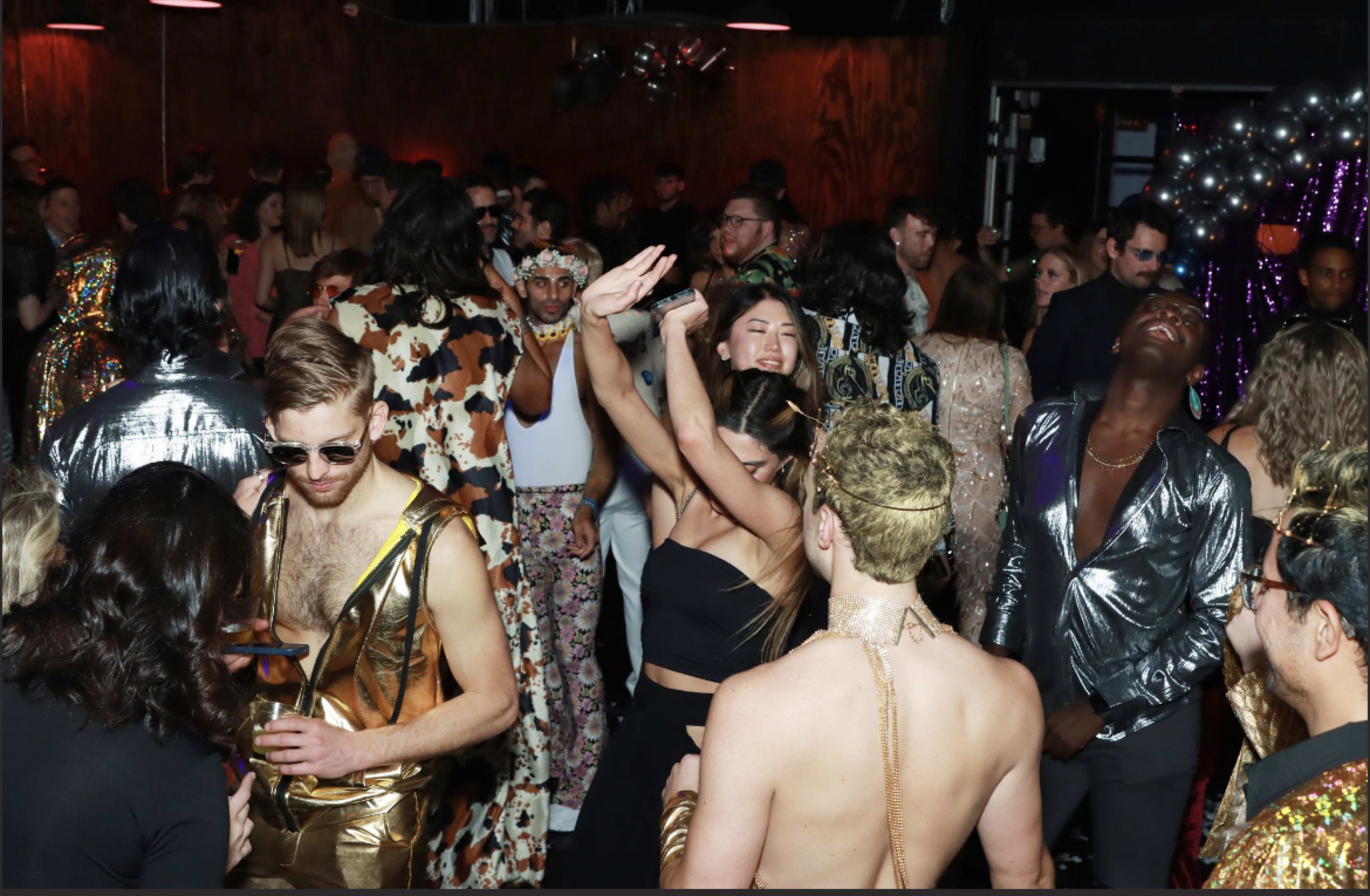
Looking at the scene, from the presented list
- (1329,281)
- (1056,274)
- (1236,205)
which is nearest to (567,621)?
(1056,274)

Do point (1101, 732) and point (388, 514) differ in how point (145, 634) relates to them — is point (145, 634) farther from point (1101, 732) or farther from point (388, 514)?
point (1101, 732)

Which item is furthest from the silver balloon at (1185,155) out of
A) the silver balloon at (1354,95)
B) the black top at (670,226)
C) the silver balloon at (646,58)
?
the silver balloon at (646,58)

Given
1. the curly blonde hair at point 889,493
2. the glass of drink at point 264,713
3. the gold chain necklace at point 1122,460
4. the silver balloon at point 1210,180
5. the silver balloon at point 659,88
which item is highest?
the silver balloon at point 659,88

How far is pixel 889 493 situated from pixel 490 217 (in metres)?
3.98

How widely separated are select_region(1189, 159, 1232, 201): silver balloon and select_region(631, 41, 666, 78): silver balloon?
5516mm

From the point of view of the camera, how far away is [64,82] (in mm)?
10641

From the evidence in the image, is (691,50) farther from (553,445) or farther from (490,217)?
(553,445)

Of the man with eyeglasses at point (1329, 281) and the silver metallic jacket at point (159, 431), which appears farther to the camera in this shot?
the man with eyeglasses at point (1329, 281)

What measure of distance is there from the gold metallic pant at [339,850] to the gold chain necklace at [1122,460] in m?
1.62

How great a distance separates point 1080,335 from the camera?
187 inches

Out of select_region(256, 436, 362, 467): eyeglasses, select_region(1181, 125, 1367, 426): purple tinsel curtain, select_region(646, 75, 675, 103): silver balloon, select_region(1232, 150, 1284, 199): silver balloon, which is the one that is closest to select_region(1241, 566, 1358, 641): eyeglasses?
select_region(256, 436, 362, 467): eyeglasses

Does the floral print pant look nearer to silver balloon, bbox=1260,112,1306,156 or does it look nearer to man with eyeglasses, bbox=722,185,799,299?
man with eyeglasses, bbox=722,185,799,299

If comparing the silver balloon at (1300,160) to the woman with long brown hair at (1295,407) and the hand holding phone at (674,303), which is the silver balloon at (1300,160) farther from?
the hand holding phone at (674,303)

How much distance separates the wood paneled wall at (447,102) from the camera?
10828 millimetres
